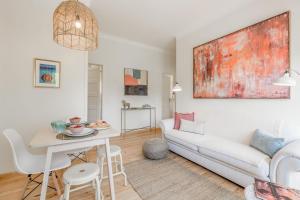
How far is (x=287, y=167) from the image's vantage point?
1.43 meters

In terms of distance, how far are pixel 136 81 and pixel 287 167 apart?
3.93 metres

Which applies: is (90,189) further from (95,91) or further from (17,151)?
(95,91)

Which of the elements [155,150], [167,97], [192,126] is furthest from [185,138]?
[167,97]

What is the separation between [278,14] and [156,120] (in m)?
4.08

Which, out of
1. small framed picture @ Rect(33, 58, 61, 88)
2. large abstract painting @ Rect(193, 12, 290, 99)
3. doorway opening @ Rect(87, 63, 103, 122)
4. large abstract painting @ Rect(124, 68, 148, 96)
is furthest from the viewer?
large abstract painting @ Rect(124, 68, 148, 96)

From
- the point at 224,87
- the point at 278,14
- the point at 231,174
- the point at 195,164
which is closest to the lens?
the point at 231,174

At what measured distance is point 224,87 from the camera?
2.73m

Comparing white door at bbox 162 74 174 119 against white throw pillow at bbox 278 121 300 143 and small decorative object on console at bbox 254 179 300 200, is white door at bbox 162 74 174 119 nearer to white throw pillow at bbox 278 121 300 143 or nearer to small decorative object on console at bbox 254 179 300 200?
white throw pillow at bbox 278 121 300 143

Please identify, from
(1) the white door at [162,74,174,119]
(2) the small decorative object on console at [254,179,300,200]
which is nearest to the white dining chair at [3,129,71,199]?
(2) the small decorative object on console at [254,179,300,200]

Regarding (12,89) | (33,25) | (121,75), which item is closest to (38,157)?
(12,89)

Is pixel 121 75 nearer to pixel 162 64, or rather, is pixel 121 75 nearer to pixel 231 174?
pixel 162 64

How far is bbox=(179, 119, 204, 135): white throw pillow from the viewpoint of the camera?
2.83 metres

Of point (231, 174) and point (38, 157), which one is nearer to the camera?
point (38, 157)

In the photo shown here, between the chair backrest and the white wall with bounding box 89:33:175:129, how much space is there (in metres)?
2.48
